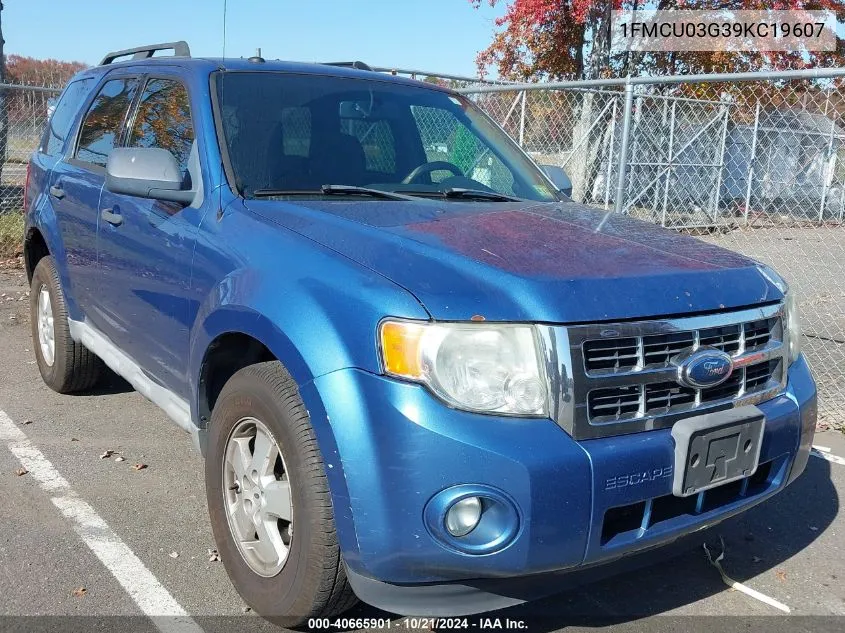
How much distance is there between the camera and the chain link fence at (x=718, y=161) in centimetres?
1178

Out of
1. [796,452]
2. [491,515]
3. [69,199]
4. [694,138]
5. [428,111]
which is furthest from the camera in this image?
[694,138]

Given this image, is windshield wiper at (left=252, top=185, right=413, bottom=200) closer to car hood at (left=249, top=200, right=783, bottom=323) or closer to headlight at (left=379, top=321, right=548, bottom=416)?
car hood at (left=249, top=200, right=783, bottom=323)

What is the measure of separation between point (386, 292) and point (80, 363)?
10.6ft

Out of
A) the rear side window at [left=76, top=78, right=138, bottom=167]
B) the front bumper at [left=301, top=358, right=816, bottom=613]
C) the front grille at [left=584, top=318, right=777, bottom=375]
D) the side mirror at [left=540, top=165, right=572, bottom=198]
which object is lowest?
the front bumper at [left=301, top=358, right=816, bottom=613]

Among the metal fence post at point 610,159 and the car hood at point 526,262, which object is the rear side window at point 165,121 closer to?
the car hood at point 526,262

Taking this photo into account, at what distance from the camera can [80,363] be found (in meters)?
4.99

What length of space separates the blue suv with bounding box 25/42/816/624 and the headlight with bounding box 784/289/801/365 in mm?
12

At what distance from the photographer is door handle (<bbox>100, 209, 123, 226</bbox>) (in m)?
3.85

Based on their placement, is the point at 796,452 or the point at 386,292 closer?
the point at 386,292

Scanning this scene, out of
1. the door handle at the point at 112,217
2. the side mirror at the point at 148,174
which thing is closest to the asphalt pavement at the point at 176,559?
the door handle at the point at 112,217

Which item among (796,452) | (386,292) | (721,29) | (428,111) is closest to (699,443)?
(796,452)

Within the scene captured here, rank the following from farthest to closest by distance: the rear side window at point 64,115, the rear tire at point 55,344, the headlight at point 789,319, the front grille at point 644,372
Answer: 1. the rear side window at point 64,115
2. the rear tire at point 55,344
3. the headlight at point 789,319
4. the front grille at point 644,372

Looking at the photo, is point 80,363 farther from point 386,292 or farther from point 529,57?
point 529,57

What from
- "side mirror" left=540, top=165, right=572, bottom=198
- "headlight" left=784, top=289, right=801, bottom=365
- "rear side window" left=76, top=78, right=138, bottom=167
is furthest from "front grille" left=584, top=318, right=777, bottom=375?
"rear side window" left=76, top=78, right=138, bottom=167
